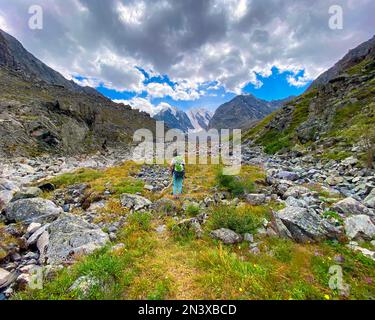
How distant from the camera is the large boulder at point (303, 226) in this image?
6480 millimetres

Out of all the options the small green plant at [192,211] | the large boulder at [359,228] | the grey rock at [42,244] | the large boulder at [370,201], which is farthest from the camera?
the small green plant at [192,211]

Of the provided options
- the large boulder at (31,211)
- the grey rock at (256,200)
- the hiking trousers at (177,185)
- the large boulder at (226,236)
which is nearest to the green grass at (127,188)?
the hiking trousers at (177,185)

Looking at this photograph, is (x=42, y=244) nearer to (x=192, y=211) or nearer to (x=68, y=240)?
(x=68, y=240)

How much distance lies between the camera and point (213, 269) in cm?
529

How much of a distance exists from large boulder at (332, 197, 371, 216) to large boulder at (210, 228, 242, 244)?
4452 mm

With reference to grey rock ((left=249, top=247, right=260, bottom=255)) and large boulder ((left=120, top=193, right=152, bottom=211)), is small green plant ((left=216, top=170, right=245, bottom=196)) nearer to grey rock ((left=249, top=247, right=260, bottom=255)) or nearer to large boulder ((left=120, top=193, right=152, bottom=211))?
large boulder ((left=120, top=193, right=152, bottom=211))

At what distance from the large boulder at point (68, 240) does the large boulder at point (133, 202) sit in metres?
2.52

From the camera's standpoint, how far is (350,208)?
319 inches

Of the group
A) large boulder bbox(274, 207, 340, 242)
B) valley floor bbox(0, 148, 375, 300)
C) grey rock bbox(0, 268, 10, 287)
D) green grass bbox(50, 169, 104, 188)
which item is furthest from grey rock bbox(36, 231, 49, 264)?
green grass bbox(50, 169, 104, 188)

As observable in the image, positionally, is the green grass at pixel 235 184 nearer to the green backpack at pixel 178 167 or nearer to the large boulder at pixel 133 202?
the green backpack at pixel 178 167

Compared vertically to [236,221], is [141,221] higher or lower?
lower

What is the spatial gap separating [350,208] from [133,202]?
29.4ft

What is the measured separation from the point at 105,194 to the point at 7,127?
25354mm

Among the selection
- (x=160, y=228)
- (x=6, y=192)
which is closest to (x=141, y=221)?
(x=160, y=228)
